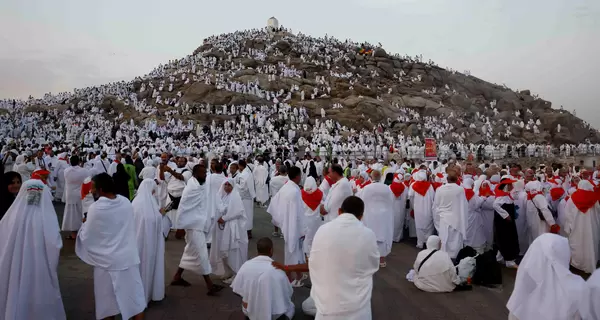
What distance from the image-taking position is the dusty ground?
208 inches

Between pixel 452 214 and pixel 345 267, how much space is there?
15.8 ft

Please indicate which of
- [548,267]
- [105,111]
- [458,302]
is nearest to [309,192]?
[458,302]

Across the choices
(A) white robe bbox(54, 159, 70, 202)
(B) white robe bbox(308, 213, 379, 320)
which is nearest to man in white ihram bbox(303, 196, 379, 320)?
(B) white robe bbox(308, 213, 379, 320)

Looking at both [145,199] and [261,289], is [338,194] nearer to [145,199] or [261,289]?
[261,289]

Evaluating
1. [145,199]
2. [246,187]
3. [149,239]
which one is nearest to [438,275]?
[149,239]

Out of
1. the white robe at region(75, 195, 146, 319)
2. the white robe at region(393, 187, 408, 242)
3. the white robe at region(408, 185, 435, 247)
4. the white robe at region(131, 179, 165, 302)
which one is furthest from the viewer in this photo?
the white robe at region(393, 187, 408, 242)

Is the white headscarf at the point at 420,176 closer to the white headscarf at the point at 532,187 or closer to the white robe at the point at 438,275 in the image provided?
the white headscarf at the point at 532,187

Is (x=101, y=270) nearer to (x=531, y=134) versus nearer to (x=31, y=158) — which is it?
(x=31, y=158)

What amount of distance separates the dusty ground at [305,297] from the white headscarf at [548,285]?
1784 millimetres

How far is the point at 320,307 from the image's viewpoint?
10.8ft

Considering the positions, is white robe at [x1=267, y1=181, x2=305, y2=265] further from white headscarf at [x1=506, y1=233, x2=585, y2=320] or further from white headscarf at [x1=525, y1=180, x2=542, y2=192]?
white headscarf at [x1=525, y1=180, x2=542, y2=192]

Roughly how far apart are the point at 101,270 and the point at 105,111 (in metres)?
44.5

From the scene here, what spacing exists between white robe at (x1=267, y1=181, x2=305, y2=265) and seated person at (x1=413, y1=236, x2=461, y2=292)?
1736mm

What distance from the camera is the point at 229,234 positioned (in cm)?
614
